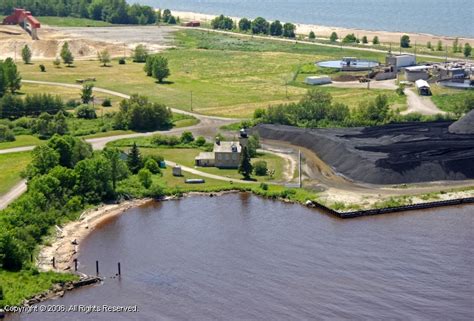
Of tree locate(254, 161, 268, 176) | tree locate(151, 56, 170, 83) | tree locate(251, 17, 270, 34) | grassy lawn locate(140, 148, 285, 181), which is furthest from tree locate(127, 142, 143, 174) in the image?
tree locate(251, 17, 270, 34)

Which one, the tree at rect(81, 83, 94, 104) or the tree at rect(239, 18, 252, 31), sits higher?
the tree at rect(239, 18, 252, 31)

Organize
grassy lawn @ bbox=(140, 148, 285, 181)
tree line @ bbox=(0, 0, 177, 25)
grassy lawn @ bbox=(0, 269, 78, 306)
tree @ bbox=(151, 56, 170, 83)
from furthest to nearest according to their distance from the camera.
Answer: tree line @ bbox=(0, 0, 177, 25) < tree @ bbox=(151, 56, 170, 83) < grassy lawn @ bbox=(140, 148, 285, 181) < grassy lawn @ bbox=(0, 269, 78, 306)

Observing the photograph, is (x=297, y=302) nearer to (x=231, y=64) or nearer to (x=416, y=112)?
(x=416, y=112)

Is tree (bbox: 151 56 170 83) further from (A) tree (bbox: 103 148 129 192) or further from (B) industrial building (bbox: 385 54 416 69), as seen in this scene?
(A) tree (bbox: 103 148 129 192)

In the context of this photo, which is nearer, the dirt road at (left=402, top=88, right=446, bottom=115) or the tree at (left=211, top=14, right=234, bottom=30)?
the dirt road at (left=402, top=88, right=446, bottom=115)

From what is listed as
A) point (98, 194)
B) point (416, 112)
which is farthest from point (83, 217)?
point (416, 112)

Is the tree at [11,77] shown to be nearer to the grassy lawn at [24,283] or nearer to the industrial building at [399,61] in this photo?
the industrial building at [399,61]

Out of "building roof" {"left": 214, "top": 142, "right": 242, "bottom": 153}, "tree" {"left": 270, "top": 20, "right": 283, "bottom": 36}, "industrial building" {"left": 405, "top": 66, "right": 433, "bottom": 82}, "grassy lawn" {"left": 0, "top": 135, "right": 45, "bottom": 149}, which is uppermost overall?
"tree" {"left": 270, "top": 20, "right": 283, "bottom": 36}

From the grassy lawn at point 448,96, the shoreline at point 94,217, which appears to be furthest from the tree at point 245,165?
the grassy lawn at point 448,96
